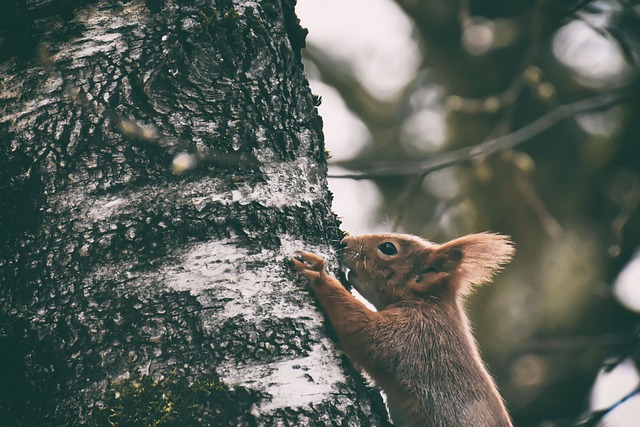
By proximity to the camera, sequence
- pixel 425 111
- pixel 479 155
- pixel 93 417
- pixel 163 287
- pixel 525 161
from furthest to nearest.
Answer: pixel 425 111 < pixel 525 161 < pixel 479 155 < pixel 163 287 < pixel 93 417

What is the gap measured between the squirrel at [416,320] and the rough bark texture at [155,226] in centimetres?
22

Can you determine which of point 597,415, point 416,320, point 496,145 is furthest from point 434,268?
point 597,415

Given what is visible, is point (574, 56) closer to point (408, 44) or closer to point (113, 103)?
point (408, 44)

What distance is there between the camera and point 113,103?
6.39ft

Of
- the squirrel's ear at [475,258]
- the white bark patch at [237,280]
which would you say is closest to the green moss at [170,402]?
the white bark patch at [237,280]

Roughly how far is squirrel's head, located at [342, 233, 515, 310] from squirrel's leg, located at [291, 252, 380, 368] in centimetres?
44

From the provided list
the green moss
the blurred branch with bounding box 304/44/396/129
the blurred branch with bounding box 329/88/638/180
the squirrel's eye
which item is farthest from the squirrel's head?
the blurred branch with bounding box 304/44/396/129

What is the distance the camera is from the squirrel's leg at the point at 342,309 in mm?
2049

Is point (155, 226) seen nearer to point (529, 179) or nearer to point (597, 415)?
point (597, 415)

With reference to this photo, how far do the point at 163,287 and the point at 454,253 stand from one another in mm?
1869

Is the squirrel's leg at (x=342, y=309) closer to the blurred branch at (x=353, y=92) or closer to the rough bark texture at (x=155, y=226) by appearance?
the rough bark texture at (x=155, y=226)

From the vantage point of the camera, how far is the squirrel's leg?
205 cm

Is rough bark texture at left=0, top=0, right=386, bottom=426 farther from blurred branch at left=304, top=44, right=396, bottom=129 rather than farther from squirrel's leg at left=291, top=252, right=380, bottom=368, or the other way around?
blurred branch at left=304, top=44, right=396, bottom=129

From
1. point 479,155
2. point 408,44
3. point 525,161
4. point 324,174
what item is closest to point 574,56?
point 408,44
